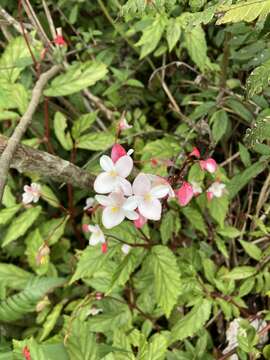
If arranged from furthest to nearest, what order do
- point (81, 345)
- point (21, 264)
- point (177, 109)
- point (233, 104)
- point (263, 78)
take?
point (21, 264) < point (177, 109) < point (233, 104) < point (81, 345) < point (263, 78)

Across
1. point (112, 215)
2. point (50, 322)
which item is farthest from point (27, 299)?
point (112, 215)

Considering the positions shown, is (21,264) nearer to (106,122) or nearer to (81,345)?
(106,122)

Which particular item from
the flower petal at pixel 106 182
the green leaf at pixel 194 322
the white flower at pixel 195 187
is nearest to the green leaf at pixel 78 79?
the white flower at pixel 195 187

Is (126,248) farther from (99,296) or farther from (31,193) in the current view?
(31,193)

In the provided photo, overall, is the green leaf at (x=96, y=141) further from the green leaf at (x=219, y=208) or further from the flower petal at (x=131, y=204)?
the flower petal at (x=131, y=204)

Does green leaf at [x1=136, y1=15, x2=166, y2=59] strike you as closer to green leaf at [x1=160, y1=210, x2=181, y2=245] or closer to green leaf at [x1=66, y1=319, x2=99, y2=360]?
green leaf at [x1=160, y1=210, x2=181, y2=245]

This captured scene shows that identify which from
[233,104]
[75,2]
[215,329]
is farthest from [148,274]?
[75,2]
